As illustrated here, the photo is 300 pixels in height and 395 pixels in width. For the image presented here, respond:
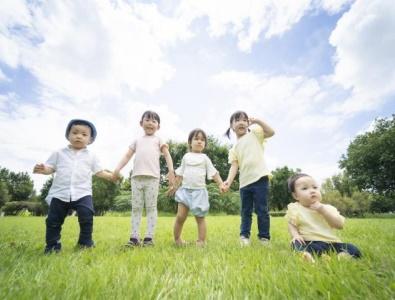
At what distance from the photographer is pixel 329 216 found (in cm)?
252

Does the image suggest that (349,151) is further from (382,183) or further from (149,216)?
(149,216)

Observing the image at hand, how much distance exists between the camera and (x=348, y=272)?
1.67 meters

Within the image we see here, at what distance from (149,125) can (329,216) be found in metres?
3.00

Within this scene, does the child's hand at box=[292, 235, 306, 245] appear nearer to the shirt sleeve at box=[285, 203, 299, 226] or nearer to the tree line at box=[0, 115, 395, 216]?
the shirt sleeve at box=[285, 203, 299, 226]

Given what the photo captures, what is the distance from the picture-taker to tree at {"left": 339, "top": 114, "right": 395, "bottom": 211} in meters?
30.0

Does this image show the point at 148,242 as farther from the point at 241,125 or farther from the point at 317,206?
the point at 317,206

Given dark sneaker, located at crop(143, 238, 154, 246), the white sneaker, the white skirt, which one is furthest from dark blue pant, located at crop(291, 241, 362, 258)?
dark sneaker, located at crop(143, 238, 154, 246)

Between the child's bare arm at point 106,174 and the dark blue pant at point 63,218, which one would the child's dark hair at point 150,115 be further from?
the dark blue pant at point 63,218

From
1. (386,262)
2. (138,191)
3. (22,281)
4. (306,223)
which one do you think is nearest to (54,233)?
(138,191)

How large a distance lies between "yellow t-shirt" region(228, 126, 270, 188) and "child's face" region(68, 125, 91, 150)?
2.36 metres

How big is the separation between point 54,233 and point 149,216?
1316 millimetres

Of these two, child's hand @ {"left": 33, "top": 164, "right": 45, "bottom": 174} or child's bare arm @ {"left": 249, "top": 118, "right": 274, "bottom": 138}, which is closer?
child's hand @ {"left": 33, "top": 164, "right": 45, "bottom": 174}

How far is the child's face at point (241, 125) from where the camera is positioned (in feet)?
14.3

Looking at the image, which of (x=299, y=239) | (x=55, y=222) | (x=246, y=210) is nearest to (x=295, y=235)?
(x=299, y=239)
